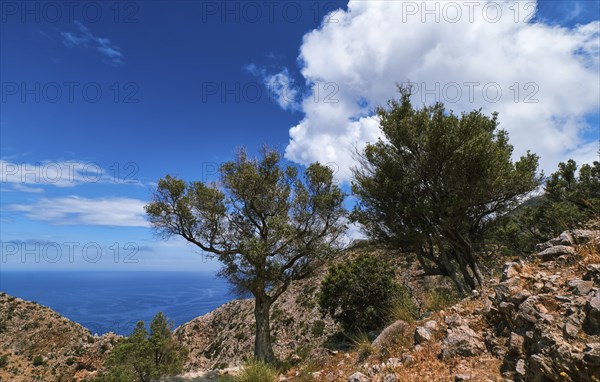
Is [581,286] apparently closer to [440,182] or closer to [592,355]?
[592,355]

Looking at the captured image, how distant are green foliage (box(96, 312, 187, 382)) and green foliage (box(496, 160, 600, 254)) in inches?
1069

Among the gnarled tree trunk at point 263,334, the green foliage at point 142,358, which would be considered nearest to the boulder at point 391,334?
the gnarled tree trunk at point 263,334

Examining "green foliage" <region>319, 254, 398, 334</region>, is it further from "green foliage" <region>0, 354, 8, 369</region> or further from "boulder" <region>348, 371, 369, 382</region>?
"green foliage" <region>0, 354, 8, 369</region>

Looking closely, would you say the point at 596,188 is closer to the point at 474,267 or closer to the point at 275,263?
the point at 474,267

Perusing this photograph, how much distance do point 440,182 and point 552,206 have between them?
1509 cm

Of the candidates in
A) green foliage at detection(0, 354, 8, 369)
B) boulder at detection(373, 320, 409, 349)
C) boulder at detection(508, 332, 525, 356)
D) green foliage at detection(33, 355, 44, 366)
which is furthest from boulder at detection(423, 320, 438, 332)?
green foliage at detection(0, 354, 8, 369)

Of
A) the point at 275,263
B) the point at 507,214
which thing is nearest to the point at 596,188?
the point at 507,214

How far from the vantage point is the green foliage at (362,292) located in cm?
2134

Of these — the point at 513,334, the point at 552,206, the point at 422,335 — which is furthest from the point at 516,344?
the point at 552,206

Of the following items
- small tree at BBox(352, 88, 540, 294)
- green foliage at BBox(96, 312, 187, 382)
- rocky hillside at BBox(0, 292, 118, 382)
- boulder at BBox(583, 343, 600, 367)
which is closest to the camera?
boulder at BBox(583, 343, 600, 367)

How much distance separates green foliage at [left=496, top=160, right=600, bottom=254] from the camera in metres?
21.9

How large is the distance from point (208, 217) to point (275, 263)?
531cm

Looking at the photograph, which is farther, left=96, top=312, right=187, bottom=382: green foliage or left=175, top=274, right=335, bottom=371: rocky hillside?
left=175, top=274, right=335, bottom=371: rocky hillside

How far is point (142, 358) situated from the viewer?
22.9 metres
